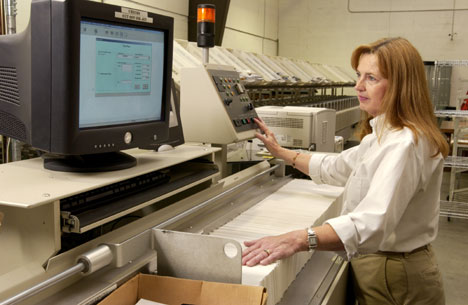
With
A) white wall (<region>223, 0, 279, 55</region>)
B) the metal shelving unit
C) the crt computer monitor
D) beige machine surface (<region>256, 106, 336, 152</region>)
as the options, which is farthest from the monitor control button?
white wall (<region>223, 0, 279, 55</region>)

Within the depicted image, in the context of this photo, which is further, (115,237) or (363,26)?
(363,26)

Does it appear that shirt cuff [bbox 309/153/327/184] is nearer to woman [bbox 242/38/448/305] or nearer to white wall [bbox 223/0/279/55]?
woman [bbox 242/38/448/305]

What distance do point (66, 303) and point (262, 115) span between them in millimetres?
1960

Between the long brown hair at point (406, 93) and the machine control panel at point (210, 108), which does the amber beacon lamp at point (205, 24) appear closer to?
the machine control panel at point (210, 108)

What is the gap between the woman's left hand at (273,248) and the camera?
127cm

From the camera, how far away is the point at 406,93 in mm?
1569

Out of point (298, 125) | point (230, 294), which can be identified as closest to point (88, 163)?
point (230, 294)

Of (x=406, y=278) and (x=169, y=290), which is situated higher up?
(x=169, y=290)

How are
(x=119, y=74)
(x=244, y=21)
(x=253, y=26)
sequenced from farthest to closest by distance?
(x=253, y=26)
(x=244, y=21)
(x=119, y=74)

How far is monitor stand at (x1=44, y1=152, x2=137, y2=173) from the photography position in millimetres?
1212

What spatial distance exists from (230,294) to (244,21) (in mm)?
8189

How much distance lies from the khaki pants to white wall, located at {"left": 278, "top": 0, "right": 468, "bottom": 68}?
841cm

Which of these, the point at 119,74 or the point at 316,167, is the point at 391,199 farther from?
the point at 119,74

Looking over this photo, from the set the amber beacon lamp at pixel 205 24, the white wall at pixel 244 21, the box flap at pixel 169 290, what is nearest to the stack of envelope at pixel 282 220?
the box flap at pixel 169 290
